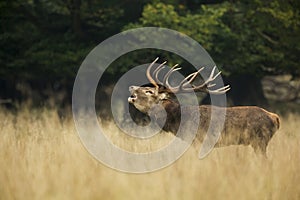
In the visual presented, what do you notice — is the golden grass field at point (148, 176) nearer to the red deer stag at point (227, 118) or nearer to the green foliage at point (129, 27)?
the red deer stag at point (227, 118)

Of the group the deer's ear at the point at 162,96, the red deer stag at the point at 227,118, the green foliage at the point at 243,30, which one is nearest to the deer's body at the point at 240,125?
the red deer stag at the point at 227,118

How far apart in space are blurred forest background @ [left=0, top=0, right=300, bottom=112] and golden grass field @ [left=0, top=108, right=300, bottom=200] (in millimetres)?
7522

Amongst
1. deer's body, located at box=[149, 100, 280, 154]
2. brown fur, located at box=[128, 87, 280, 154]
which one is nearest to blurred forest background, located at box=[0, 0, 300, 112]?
brown fur, located at box=[128, 87, 280, 154]

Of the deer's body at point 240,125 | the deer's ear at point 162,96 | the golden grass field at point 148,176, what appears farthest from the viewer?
the deer's ear at point 162,96

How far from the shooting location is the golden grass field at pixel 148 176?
530 cm

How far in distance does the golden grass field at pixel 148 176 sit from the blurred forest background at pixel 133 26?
752 cm

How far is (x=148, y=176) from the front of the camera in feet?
19.4

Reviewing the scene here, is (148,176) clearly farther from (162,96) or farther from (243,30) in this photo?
(243,30)

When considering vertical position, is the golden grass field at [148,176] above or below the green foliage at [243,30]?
below

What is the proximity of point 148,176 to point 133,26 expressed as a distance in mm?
8880

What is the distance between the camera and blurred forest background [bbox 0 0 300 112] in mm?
14445

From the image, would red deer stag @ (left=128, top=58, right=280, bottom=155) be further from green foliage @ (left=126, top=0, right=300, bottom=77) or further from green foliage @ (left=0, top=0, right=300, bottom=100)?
green foliage @ (left=0, top=0, right=300, bottom=100)

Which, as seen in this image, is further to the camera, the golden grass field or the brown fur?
the brown fur

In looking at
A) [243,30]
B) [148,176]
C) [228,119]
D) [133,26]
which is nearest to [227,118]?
[228,119]
